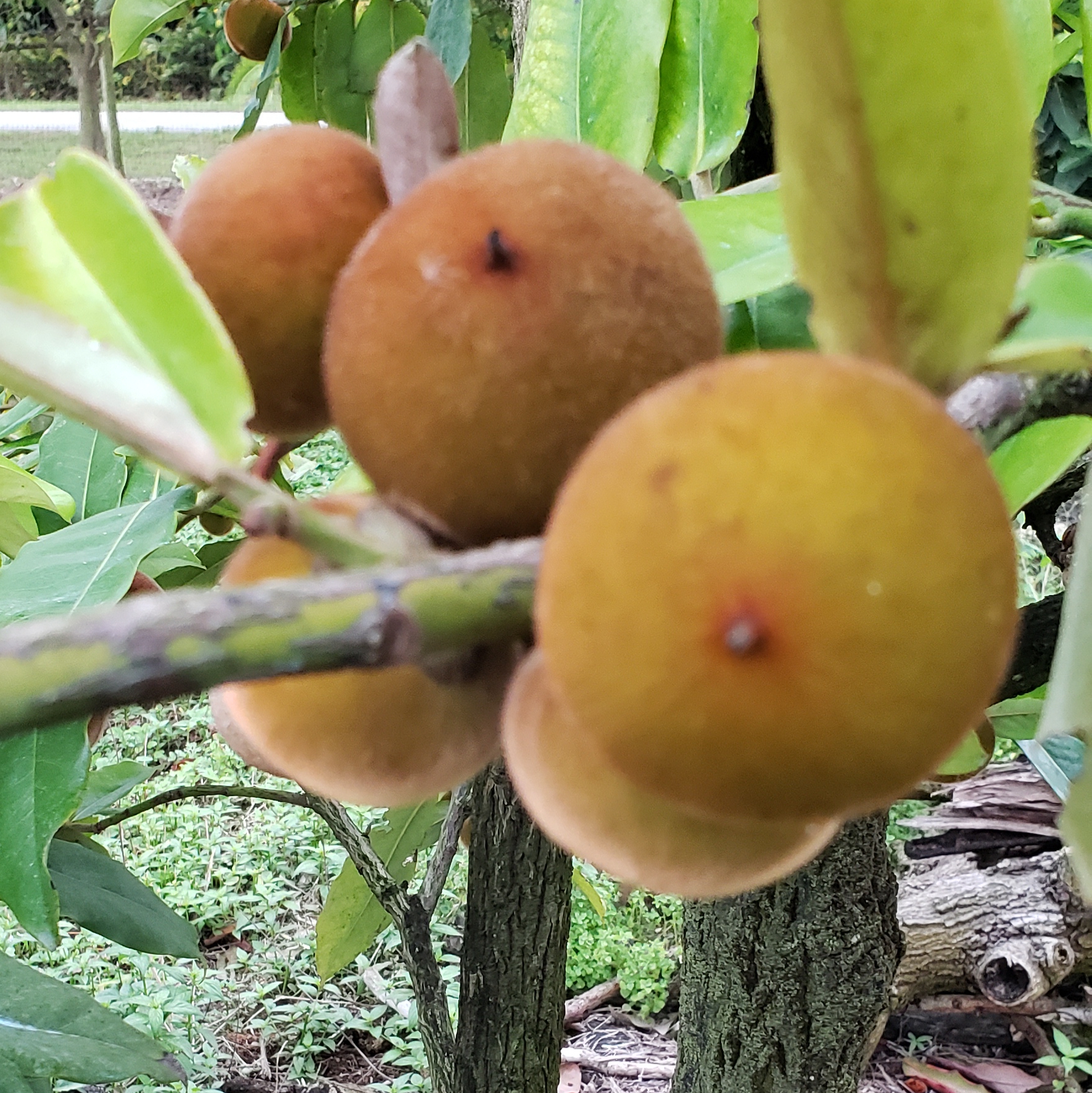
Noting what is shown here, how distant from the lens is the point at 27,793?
2.78 feet

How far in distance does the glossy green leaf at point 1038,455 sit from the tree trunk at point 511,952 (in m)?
0.81

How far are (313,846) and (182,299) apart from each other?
234cm

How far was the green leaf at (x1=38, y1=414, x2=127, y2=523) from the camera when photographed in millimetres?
1149

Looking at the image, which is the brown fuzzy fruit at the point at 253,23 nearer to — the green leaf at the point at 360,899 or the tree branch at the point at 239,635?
the green leaf at the point at 360,899

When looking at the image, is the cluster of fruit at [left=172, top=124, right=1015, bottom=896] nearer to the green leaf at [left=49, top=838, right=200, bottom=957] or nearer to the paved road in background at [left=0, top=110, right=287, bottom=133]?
the green leaf at [left=49, top=838, right=200, bottom=957]

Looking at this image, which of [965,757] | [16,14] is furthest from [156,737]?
[16,14]

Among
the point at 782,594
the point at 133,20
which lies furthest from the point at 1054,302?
the point at 133,20

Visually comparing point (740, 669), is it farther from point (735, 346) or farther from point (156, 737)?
point (156, 737)

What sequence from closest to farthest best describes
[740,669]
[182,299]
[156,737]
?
1. [740,669]
2. [182,299]
3. [156,737]

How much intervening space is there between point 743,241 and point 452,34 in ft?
1.89

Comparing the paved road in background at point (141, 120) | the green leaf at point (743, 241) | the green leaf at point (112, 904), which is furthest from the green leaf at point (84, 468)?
the paved road in background at point (141, 120)

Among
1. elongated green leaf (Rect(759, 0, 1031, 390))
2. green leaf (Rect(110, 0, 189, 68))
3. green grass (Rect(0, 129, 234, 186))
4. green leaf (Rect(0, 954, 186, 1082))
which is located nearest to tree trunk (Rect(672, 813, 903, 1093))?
green leaf (Rect(0, 954, 186, 1082))

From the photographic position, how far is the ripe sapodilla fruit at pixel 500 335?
29 cm

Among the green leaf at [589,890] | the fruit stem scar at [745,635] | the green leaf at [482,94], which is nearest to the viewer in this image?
the fruit stem scar at [745,635]
